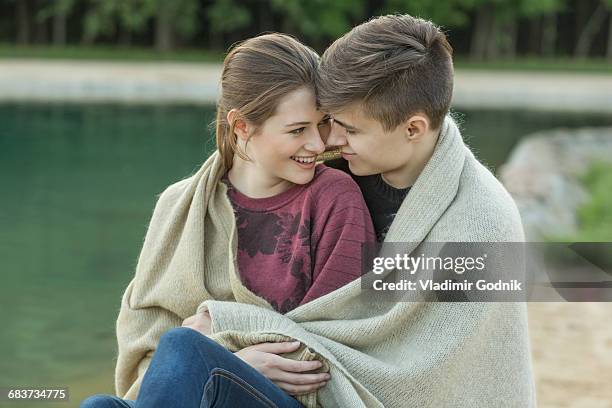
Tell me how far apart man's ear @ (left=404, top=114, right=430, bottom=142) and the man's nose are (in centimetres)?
15

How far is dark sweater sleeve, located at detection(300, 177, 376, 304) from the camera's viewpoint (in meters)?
2.20

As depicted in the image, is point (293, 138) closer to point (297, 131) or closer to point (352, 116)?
point (297, 131)

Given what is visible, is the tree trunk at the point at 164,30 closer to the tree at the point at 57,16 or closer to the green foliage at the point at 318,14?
the tree at the point at 57,16

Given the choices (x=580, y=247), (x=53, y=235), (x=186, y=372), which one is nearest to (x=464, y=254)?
(x=186, y=372)

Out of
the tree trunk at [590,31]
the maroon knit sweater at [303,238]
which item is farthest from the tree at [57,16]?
the maroon knit sweater at [303,238]

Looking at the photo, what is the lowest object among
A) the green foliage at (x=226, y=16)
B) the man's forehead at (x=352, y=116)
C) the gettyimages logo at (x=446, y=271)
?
the gettyimages logo at (x=446, y=271)

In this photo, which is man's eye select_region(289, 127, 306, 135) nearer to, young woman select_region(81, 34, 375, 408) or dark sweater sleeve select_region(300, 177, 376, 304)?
young woman select_region(81, 34, 375, 408)

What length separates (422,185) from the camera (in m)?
2.19

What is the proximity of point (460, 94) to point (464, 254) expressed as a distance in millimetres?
13584

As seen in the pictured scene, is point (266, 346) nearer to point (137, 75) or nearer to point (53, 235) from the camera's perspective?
point (53, 235)

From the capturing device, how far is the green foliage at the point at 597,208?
668 centimetres

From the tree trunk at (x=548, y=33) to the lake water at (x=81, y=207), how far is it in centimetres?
1071

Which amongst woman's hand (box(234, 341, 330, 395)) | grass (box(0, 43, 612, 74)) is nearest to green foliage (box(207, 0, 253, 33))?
grass (box(0, 43, 612, 74))

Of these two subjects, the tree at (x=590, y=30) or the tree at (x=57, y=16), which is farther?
the tree at (x=590, y=30)
